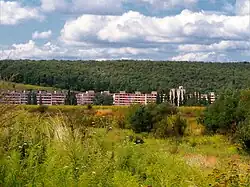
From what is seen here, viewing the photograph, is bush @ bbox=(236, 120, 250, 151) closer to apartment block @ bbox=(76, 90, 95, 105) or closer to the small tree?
the small tree

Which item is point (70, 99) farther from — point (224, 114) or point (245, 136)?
point (245, 136)

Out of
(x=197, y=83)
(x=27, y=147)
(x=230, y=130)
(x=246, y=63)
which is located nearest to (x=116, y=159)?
(x=27, y=147)

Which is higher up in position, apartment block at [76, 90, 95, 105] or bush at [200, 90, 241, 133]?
bush at [200, 90, 241, 133]

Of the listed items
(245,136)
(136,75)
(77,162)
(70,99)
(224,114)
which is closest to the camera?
(77,162)

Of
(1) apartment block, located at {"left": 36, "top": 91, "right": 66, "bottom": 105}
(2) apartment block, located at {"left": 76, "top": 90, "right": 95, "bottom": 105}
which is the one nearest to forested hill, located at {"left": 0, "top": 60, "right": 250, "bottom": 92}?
(2) apartment block, located at {"left": 76, "top": 90, "right": 95, "bottom": 105}

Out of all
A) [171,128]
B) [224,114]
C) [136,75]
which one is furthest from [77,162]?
[136,75]

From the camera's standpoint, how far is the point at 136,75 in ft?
434

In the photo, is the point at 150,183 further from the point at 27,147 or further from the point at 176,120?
the point at 176,120

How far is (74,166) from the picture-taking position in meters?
9.07

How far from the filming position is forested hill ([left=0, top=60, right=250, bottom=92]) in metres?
121

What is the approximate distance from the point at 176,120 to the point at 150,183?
37611 mm

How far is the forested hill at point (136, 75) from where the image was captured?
396ft

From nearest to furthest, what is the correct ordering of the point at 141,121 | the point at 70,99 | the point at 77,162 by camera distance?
the point at 77,162, the point at 141,121, the point at 70,99

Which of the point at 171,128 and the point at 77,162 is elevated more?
the point at 77,162
